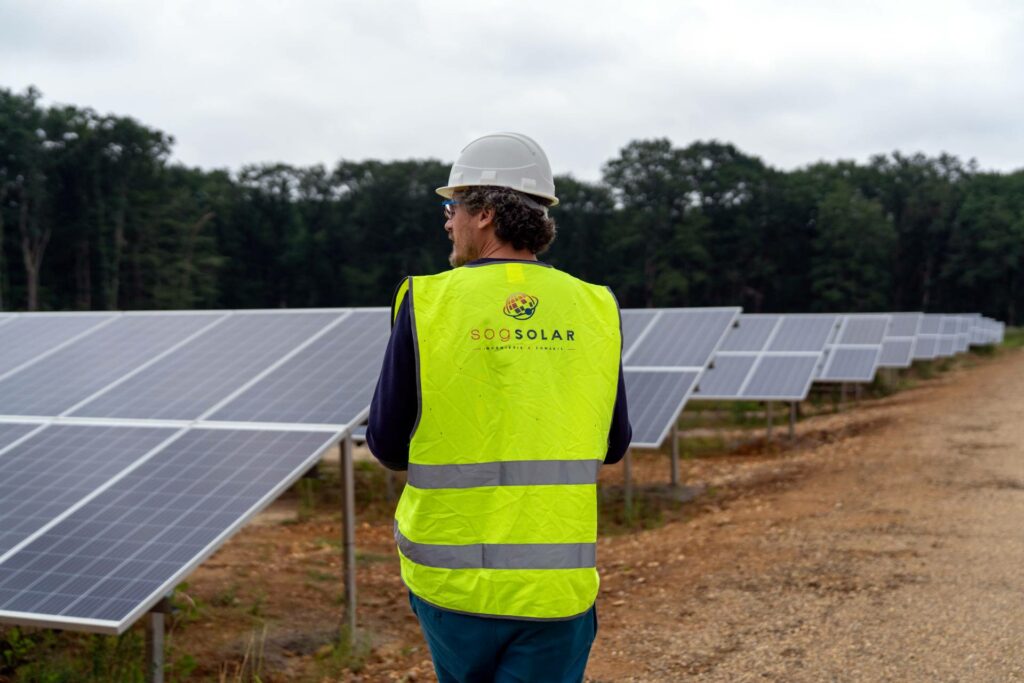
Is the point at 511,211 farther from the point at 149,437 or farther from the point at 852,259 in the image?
the point at 852,259

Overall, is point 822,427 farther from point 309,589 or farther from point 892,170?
point 892,170

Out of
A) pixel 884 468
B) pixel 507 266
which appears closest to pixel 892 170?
pixel 884 468

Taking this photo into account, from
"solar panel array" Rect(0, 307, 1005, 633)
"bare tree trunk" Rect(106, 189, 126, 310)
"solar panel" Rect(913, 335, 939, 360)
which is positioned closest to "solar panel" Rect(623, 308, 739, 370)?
"solar panel array" Rect(0, 307, 1005, 633)

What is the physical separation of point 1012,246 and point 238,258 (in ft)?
192

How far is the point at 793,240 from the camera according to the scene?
74.9m

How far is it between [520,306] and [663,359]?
11388 millimetres

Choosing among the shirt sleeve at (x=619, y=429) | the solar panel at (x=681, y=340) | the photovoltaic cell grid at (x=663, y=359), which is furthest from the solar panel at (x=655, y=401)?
the shirt sleeve at (x=619, y=429)

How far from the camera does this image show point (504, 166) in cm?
276

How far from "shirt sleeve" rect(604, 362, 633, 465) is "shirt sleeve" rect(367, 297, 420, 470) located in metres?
0.64

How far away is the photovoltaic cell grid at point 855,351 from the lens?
22609 mm

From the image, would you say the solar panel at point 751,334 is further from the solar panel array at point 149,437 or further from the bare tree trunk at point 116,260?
the bare tree trunk at point 116,260

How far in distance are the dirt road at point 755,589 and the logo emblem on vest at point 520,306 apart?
412 centimetres

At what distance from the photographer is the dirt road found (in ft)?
20.3

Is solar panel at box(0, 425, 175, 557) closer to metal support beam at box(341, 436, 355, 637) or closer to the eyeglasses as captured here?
metal support beam at box(341, 436, 355, 637)
